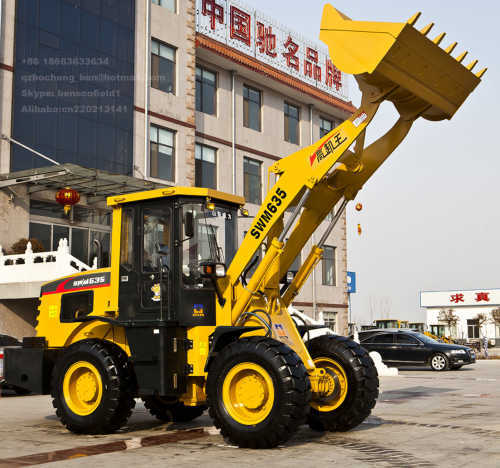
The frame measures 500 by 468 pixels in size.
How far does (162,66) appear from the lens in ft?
102

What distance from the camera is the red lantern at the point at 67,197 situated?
961 inches

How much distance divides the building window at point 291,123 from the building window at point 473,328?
47030mm

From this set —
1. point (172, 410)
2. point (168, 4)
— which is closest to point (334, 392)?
point (172, 410)

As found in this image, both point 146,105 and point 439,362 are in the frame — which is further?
point 146,105

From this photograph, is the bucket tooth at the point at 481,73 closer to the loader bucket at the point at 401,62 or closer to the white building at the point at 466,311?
the loader bucket at the point at 401,62

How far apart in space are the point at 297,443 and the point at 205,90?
2710cm

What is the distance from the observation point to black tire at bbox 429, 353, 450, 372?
26495 millimetres

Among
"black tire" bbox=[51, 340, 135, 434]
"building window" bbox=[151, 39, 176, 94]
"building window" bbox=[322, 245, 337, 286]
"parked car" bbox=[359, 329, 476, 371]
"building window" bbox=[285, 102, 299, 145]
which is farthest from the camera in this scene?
"building window" bbox=[322, 245, 337, 286]

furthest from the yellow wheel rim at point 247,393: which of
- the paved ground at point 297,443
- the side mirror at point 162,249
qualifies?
the side mirror at point 162,249

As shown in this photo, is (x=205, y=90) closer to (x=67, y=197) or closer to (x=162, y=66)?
(x=162, y=66)

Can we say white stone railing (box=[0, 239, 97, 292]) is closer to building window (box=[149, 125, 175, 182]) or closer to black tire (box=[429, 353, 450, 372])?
building window (box=[149, 125, 175, 182])

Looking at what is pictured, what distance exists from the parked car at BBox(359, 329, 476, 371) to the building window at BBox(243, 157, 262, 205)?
472 inches

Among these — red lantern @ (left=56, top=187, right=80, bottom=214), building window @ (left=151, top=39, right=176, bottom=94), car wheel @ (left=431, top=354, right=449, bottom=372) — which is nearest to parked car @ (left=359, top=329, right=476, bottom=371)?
car wheel @ (left=431, top=354, right=449, bottom=372)

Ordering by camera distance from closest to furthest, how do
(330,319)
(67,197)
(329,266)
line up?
(67,197)
(330,319)
(329,266)
